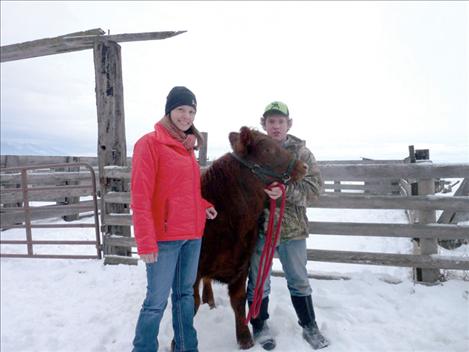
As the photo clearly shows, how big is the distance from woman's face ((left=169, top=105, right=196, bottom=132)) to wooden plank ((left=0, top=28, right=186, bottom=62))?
111 inches

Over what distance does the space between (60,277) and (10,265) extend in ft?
5.06

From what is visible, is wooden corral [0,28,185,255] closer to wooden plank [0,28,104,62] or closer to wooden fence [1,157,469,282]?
wooden plank [0,28,104,62]

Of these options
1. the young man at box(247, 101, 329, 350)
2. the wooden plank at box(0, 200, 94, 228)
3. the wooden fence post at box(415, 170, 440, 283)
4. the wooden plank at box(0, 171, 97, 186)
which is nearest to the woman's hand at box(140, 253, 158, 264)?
the young man at box(247, 101, 329, 350)

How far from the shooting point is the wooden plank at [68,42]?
514 centimetres

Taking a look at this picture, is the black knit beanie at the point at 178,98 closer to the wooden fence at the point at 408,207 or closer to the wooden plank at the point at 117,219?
the wooden fence at the point at 408,207

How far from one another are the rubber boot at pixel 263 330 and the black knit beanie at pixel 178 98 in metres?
2.14

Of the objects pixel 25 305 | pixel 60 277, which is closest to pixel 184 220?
pixel 25 305

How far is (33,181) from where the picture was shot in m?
8.26

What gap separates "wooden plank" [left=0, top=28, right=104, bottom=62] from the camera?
5.39 metres

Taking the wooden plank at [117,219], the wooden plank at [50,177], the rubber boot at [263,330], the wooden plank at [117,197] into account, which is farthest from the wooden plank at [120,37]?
the wooden plank at [50,177]

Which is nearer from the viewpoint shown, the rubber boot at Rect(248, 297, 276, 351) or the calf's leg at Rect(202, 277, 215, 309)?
the rubber boot at Rect(248, 297, 276, 351)

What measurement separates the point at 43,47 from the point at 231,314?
530cm

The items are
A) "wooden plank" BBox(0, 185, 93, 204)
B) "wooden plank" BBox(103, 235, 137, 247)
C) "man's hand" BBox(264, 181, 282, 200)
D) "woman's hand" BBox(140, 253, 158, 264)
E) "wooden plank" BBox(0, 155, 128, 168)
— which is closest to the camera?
"woman's hand" BBox(140, 253, 158, 264)

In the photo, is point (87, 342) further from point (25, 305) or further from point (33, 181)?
point (33, 181)
